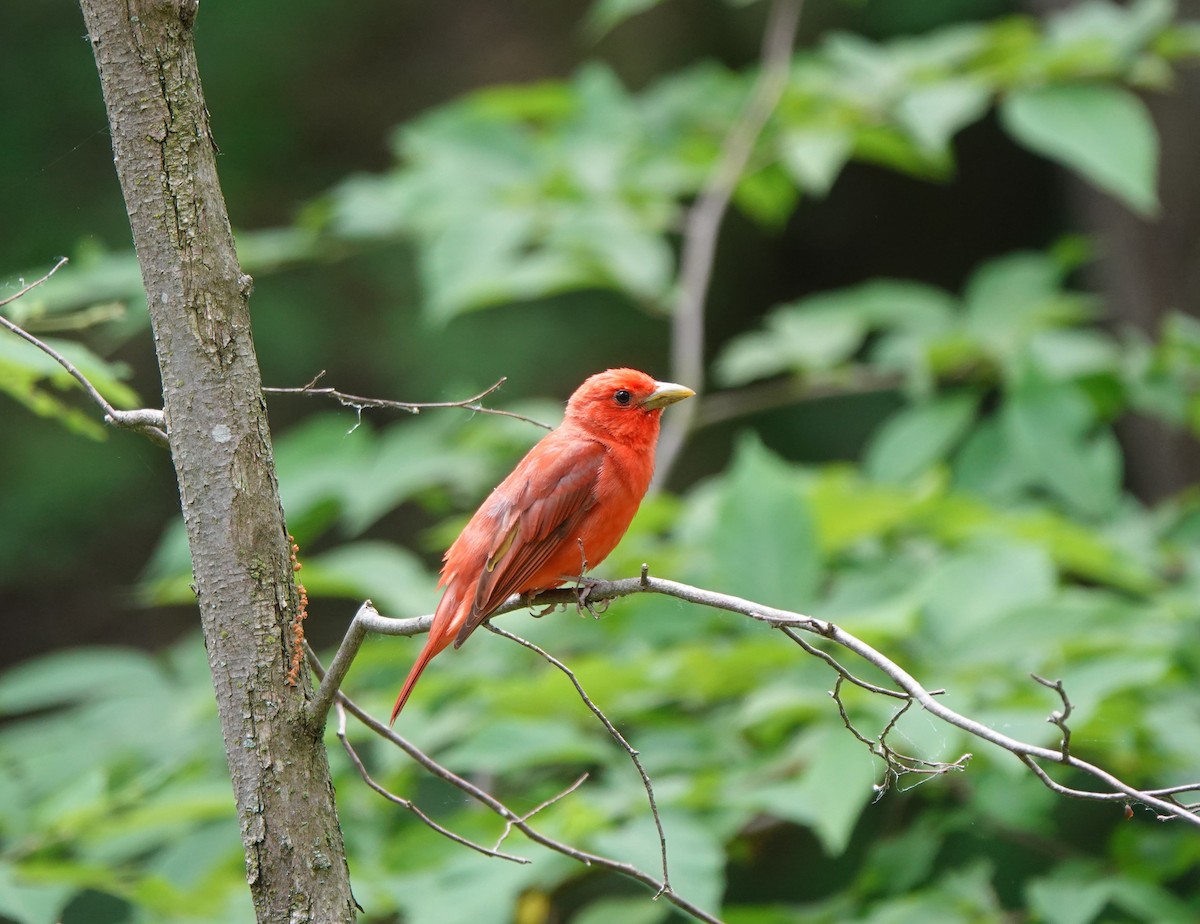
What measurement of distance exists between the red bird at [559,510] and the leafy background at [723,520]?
281 mm

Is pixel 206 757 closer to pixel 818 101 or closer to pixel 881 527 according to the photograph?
pixel 881 527

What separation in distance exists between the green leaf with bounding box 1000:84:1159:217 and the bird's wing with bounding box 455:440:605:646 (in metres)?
1.96

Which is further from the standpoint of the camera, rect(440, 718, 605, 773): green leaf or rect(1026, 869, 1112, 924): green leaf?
rect(440, 718, 605, 773): green leaf

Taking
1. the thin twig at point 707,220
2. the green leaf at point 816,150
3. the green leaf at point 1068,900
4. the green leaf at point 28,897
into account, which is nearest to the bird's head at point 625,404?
the thin twig at point 707,220

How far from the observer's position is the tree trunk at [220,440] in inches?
68.0

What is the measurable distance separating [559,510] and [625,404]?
1.85 feet

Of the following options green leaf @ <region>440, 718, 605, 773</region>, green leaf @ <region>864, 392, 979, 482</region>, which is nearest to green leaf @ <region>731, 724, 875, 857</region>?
green leaf @ <region>440, 718, 605, 773</region>

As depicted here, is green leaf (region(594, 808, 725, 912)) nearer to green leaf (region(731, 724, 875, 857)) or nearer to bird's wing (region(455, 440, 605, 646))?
green leaf (region(731, 724, 875, 857))

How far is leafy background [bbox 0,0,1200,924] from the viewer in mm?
2961

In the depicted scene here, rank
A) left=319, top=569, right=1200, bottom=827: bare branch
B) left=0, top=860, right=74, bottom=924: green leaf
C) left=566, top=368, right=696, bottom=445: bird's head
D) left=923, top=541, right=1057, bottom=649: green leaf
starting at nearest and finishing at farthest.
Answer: left=319, top=569, right=1200, bottom=827: bare branch → left=0, top=860, right=74, bottom=924: green leaf → left=923, top=541, right=1057, bottom=649: green leaf → left=566, top=368, right=696, bottom=445: bird's head

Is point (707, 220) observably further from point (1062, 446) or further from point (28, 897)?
point (28, 897)

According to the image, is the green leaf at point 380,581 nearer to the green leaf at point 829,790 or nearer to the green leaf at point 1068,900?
the green leaf at point 829,790

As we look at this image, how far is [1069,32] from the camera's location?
176 inches

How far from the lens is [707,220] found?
468 centimetres
